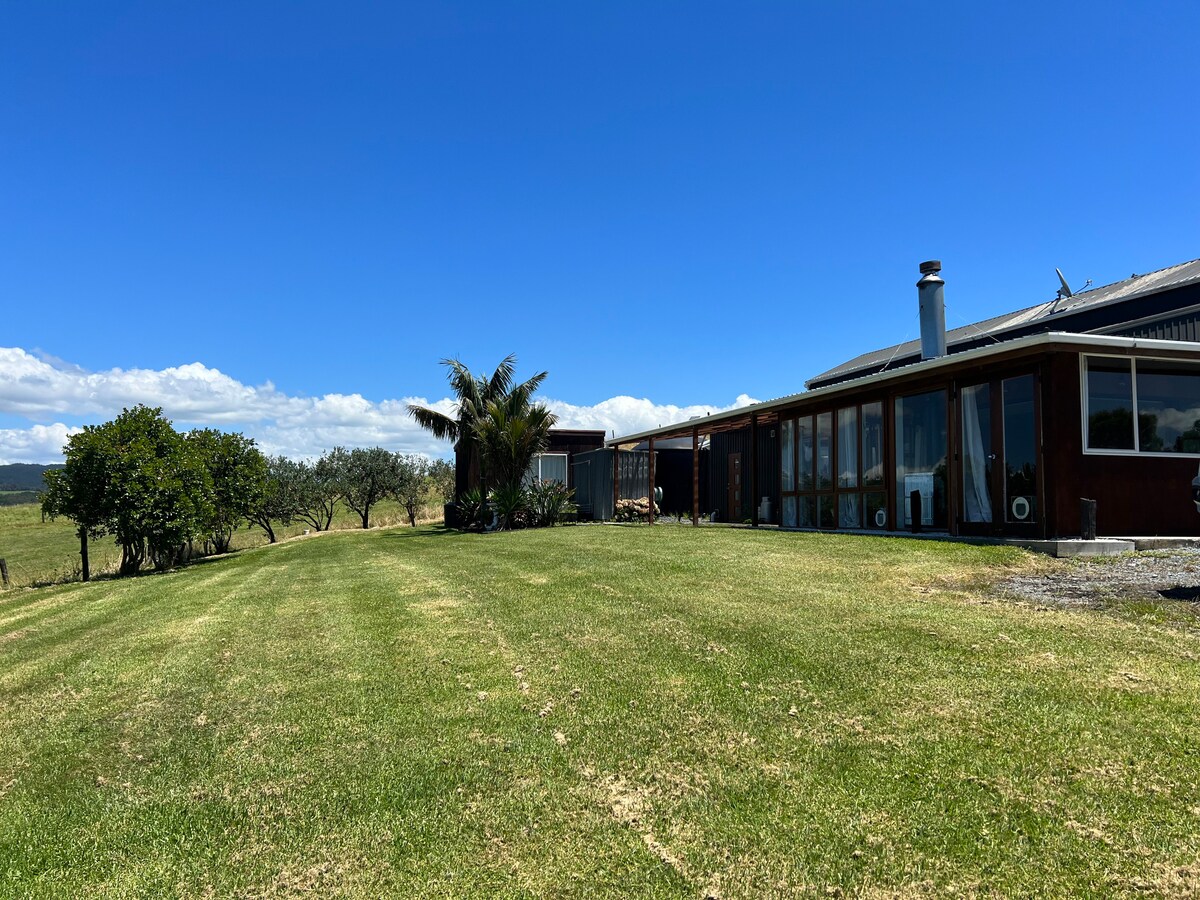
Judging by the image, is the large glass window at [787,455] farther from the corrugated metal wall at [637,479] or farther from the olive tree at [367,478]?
the olive tree at [367,478]

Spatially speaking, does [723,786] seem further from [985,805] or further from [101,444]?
[101,444]

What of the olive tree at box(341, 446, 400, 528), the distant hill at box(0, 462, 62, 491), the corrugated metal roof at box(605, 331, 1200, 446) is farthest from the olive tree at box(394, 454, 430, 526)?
the distant hill at box(0, 462, 62, 491)

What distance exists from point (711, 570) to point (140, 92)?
45.2ft

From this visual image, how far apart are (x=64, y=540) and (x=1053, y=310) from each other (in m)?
40.7

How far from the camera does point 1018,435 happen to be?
1001 cm

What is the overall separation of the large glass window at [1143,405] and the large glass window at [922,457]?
2.09 m

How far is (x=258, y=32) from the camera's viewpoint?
1262 cm

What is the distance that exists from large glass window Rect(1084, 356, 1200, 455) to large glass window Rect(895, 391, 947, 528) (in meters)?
2.09

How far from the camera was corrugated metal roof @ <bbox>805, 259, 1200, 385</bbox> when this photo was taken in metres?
15.1

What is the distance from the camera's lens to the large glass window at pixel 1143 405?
9.72 meters

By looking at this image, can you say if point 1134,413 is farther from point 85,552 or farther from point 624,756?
point 85,552

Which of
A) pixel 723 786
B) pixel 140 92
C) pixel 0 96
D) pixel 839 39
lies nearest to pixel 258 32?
pixel 140 92

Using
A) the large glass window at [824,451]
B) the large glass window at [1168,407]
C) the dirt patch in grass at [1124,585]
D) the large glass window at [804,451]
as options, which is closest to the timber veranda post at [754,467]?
the large glass window at [804,451]

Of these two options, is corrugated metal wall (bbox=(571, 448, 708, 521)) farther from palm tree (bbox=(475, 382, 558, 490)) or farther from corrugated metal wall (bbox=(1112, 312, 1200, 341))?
corrugated metal wall (bbox=(1112, 312, 1200, 341))
